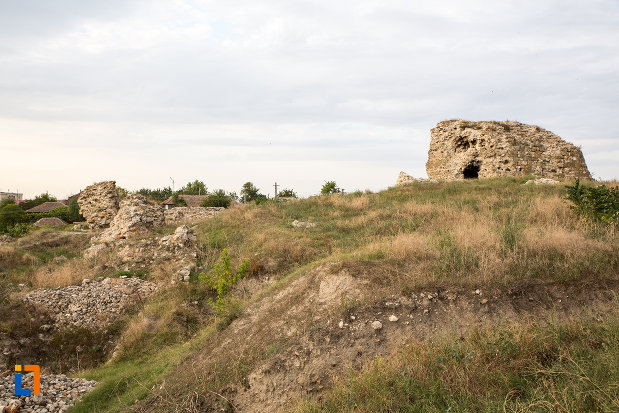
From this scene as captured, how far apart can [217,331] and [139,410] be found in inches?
78.5

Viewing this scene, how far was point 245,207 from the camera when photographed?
18016 millimetres

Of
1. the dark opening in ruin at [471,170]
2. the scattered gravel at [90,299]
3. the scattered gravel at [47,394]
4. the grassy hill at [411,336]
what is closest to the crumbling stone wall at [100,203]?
the scattered gravel at [90,299]

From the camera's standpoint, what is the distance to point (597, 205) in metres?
8.63

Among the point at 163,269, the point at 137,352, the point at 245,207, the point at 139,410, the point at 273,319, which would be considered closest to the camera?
the point at 139,410

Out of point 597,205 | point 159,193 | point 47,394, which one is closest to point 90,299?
point 47,394

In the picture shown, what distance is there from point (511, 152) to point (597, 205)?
12.3 metres

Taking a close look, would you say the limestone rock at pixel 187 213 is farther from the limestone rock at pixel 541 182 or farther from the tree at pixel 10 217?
the limestone rock at pixel 541 182

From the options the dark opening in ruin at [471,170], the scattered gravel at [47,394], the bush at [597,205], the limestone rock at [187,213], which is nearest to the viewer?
the scattered gravel at [47,394]

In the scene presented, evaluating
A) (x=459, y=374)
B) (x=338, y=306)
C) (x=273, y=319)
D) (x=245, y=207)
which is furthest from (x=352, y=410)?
(x=245, y=207)

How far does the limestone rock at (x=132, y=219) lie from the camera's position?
621 inches

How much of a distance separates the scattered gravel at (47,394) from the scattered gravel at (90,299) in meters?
2.55

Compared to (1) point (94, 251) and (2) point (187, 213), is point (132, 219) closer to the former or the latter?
(1) point (94, 251)

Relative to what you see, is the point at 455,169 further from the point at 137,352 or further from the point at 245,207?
the point at 137,352

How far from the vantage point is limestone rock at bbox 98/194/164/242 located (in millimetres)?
15773
